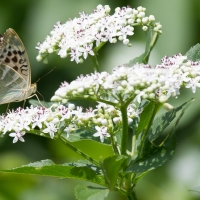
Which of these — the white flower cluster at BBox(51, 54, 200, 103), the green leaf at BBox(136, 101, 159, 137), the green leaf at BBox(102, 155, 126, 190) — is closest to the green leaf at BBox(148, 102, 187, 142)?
the green leaf at BBox(136, 101, 159, 137)

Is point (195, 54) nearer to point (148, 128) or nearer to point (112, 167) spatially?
point (148, 128)

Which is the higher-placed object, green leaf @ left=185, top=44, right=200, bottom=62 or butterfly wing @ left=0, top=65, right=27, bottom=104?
green leaf @ left=185, top=44, right=200, bottom=62

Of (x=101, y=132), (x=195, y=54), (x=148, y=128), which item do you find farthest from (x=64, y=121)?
(x=195, y=54)

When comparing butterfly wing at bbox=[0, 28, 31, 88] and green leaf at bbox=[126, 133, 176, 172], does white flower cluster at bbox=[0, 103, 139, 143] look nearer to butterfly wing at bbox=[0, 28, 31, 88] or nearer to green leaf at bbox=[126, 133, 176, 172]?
green leaf at bbox=[126, 133, 176, 172]

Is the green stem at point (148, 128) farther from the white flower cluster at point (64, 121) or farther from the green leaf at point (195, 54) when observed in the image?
the green leaf at point (195, 54)

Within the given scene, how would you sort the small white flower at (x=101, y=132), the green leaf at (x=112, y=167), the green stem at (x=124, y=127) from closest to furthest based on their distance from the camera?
the green leaf at (x=112, y=167) < the green stem at (x=124, y=127) < the small white flower at (x=101, y=132)

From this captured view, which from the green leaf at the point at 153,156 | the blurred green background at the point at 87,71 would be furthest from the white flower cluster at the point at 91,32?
the blurred green background at the point at 87,71
